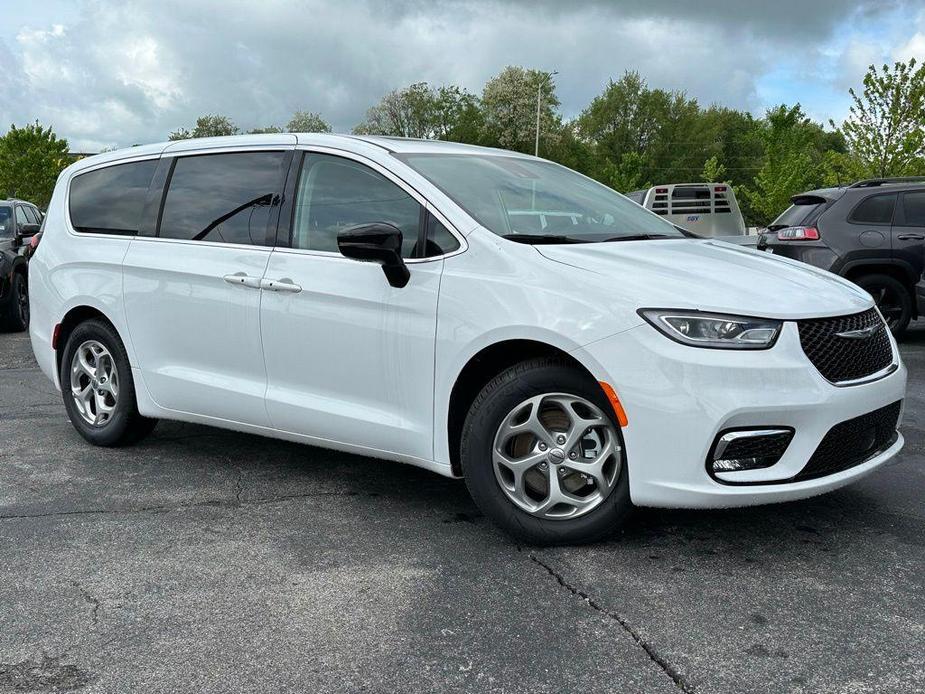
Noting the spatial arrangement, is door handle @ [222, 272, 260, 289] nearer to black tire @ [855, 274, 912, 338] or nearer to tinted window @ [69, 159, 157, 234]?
tinted window @ [69, 159, 157, 234]

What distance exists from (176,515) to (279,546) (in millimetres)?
697

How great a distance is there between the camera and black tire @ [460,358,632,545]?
364 cm

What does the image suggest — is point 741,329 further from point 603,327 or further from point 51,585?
point 51,585

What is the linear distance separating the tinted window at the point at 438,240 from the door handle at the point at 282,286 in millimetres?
668

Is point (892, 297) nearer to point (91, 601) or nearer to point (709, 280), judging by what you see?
point (709, 280)

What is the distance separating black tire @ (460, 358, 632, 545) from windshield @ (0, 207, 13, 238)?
10.5m

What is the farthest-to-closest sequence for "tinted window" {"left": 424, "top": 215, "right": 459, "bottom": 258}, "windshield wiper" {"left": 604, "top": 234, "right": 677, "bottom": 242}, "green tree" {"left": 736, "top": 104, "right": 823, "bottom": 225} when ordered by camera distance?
"green tree" {"left": 736, "top": 104, "right": 823, "bottom": 225} < "windshield wiper" {"left": 604, "top": 234, "right": 677, "bottom": 242} < "tinted window" {"left": 424, "top": 215, "right": 459, "bottom": 258}

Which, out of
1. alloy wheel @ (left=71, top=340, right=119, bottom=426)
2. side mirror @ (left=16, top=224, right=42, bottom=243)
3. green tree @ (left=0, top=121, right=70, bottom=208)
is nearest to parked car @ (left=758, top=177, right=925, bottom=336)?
alloy wheel @ (left=71, top=340, right=119, bottom=426)

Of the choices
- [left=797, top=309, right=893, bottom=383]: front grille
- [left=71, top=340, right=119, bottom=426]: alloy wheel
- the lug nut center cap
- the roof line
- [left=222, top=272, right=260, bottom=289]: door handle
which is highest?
the roof line

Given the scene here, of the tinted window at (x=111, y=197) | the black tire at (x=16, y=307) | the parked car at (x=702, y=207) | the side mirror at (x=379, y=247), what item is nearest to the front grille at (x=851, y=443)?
the side mirror at (x=379, y=247)

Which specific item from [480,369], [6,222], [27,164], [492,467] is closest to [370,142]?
[480,369]

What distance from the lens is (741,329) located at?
11.2ft

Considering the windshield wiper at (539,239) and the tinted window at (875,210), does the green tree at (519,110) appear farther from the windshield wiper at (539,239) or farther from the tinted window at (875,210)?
the windshield wiper at (539,239)

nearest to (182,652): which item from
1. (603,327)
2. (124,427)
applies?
(603,327)
